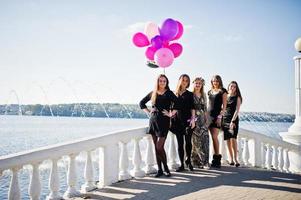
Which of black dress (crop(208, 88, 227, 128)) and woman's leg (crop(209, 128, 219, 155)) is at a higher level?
black dress (crop(208, 88, 227, 128))

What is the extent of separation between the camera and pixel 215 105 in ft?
22.2

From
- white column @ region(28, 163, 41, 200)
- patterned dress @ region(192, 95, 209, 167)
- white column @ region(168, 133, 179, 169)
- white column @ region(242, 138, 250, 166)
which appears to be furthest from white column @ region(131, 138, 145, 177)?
white column @ region(242, 138, 250, 166)

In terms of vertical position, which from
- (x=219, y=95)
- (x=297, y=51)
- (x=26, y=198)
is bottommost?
(x=26, y=198)

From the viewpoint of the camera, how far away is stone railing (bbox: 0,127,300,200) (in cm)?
387

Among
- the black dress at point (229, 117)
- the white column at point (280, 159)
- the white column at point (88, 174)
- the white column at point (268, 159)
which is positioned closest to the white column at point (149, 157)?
the white column at point (88, 174)

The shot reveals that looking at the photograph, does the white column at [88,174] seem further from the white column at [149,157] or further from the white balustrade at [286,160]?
the white balustrade at [286,160]

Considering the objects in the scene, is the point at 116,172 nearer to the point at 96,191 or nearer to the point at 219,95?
the point at 96,191

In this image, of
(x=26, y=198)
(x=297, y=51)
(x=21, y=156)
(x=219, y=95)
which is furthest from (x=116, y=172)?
(x=297, y=51)

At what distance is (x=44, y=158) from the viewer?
160 inches

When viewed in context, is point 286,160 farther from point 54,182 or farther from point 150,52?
point 54,182

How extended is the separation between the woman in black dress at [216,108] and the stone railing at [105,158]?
0.71 metres

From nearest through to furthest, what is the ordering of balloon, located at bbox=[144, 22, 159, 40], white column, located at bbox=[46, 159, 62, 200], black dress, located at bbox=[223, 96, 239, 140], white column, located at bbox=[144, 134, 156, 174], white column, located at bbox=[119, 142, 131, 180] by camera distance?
white column, located at bbox=[46, 159, 62, 200], white column, located at bbox=[119, 142, 131, 180], white column, located at bbox=[144, 134, 156, 174], balloon, located at bbox=[144, 22, 159, 40], black dress, located at bbox=[223, 96, 239, 140]

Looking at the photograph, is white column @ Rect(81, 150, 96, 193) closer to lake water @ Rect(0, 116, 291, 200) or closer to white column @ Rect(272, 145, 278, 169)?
lake water @ Rect(0, 116, 291, 200)

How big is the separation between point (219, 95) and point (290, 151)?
3.55m
